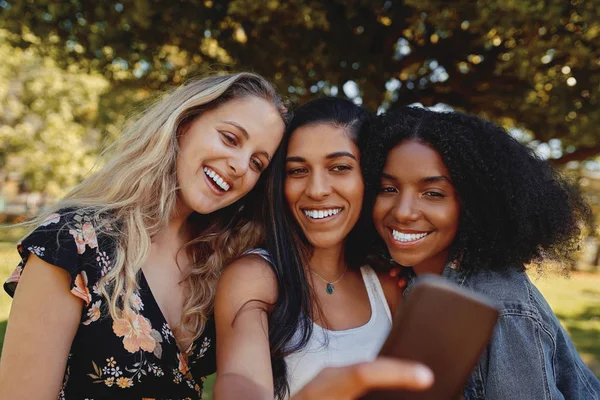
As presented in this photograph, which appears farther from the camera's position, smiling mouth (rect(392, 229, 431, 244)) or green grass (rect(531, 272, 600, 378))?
green grass (rect(531, 272, 600, 378))

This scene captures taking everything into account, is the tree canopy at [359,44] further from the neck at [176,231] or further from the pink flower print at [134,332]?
the pink flower print at [134,332]

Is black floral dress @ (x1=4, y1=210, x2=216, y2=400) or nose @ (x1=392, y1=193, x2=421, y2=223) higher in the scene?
nose @ (x1=392, y1=193, x2=421, y2=223)

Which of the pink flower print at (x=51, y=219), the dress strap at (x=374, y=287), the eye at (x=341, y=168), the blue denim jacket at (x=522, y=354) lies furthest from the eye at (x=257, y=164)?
the blue denim jacket at (x=522, y=354)

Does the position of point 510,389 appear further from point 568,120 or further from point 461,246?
point 568,120

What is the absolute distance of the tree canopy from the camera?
5.04 meters

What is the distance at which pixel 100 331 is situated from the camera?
2.14 meters

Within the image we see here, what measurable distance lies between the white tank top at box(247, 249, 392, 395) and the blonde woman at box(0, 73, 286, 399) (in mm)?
373

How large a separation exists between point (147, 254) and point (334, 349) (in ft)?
3.05

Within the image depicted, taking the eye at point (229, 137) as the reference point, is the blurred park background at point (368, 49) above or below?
above

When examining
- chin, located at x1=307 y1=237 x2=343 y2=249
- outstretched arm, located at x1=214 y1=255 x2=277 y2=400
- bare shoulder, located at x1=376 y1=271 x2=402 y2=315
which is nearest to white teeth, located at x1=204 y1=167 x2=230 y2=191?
outstretched arm, located at x1=214 y1=255 x2=277 y2=400

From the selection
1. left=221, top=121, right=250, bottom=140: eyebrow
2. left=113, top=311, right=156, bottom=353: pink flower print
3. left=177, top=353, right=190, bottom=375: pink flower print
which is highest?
left=221, top=121, right=250, bottom=140: eyebrow

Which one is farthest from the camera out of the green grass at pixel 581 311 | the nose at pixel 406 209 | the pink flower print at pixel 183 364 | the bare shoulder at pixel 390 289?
the green grass at pixel 581 311

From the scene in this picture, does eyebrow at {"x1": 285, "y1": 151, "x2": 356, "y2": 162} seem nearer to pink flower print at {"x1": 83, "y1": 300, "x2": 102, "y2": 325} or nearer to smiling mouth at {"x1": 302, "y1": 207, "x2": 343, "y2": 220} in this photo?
smiling mouth at {"x1": 302, "y1": 207, "x2": 343, "y2": 220}

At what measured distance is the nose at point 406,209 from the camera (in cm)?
240
